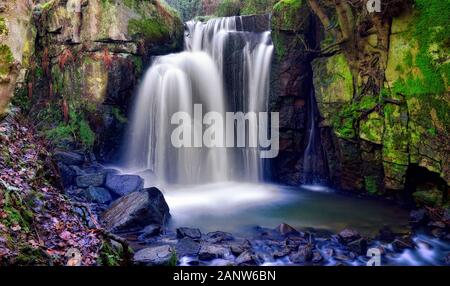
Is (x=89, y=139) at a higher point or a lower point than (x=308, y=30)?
lower

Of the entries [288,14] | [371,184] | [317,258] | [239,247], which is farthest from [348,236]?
[288,14]

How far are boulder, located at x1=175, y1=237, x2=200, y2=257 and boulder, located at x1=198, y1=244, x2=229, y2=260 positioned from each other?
14 cm

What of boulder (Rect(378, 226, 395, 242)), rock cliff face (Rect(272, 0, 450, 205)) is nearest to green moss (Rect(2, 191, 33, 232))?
boulder (Rect(378, 226, 395, 242))

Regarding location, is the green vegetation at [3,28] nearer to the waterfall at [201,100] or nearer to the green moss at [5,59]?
the green moss at [5,59]

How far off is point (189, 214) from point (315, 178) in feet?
17.8

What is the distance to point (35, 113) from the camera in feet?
38.0

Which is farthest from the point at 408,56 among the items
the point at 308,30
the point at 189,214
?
the point at 189,214

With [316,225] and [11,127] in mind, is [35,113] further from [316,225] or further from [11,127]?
[316,225]

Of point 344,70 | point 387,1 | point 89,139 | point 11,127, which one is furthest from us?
point 89,139

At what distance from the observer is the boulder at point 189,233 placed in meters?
6.96

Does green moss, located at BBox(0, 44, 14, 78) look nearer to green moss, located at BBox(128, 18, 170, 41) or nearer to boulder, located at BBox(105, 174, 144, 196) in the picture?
boulder, located at BBox(105, 174, 144, 196)

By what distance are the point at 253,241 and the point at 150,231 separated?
2114mm

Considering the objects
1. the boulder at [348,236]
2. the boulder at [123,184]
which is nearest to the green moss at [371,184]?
the boulder at [348,236]

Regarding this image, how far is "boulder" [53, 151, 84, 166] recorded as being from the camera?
32.5ft
